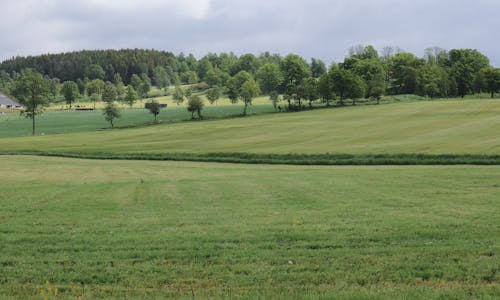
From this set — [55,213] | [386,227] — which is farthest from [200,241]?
[55,213]

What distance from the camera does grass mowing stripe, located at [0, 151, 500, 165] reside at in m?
40.0

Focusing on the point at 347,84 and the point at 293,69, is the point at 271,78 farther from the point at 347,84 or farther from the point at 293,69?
the point at 347,84

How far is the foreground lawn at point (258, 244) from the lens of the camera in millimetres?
8828

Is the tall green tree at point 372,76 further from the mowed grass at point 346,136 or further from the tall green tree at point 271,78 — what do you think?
the mowed grass at point 346,136

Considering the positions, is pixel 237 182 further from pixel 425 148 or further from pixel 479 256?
pixel 425 148

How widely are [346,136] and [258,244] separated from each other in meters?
50.5

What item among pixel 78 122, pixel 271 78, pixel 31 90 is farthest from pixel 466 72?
pixel 31 90

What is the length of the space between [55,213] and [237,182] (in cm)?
1117

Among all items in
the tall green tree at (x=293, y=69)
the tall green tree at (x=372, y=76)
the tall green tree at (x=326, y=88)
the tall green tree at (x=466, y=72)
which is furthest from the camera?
the tall green tree at (x=293, y=69)

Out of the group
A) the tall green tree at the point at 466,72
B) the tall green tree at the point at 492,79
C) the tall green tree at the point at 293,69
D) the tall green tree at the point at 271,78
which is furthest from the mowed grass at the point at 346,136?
the tall green tree at the point at 271,78

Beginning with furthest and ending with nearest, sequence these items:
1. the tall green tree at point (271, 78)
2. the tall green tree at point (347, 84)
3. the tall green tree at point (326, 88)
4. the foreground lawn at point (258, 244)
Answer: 1. the tall green tree at point (271, 78)
2. the tall green tree at point (326, 88)
3. the tall green tree at point (347, 84)
4. the foreground lawn at point (258, 244)

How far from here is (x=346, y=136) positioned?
199 feet

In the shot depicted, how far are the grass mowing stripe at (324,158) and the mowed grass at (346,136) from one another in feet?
5.97

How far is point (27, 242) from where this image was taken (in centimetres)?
1255
